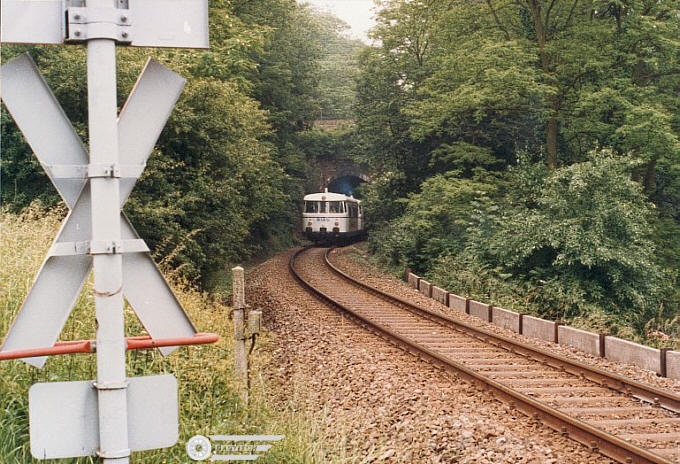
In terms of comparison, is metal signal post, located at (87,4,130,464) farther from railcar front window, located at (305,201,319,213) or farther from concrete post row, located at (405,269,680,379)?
railcar front window, located at (305,201,319,213)

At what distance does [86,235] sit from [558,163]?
874 inches

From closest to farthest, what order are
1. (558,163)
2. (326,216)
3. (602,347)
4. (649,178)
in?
1. (602,347)
2. (558,163)
3. (649,178)
4. (326,216)

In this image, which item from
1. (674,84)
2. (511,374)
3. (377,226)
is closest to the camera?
(511,374)

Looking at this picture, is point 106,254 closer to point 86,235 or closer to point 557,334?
point 86,235

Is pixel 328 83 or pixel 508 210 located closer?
pixel 508 210

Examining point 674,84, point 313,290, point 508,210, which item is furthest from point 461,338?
point 674,84

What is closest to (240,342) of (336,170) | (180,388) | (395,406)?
(180,388)

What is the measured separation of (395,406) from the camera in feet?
26.1

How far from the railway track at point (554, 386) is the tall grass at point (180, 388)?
259 centimetres

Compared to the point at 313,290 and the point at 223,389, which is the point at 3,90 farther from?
the point at 313,290

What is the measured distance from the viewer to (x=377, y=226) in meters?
33.4

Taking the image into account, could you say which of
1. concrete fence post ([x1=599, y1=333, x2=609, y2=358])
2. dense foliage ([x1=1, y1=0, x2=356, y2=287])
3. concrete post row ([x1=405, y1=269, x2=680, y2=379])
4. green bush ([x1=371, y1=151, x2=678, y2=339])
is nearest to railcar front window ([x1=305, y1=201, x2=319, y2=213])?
green bush ([x1=371, y1=151, x2=678, y2=339])

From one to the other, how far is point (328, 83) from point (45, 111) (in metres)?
68.6

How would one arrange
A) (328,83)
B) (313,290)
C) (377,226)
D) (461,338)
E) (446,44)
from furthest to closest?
(328,83)
(377,226)
(446,44)
(313,290)
(461,338)
